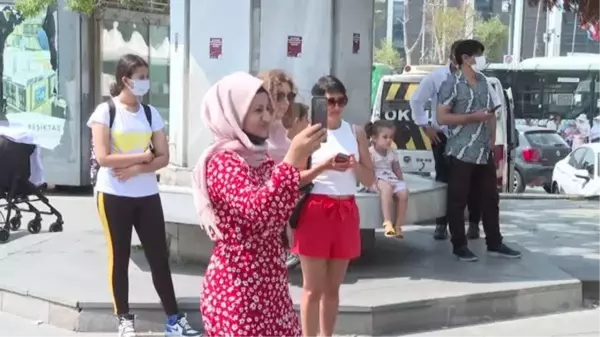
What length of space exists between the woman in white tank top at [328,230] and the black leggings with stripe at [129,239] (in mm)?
1110

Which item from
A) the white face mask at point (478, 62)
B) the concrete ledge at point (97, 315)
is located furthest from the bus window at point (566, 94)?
the concrete ledge at point (97, 315)

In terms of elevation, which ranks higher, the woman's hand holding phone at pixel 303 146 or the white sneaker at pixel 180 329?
the woman's hand holding phone at pixel 303 146

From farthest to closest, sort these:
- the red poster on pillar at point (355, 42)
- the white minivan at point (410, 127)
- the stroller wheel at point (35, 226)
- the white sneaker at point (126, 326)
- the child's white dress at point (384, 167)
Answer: the white minivan at point (410, 127) → the stroller wheel at point (35, 226) → the red poster on pillar at point (355, 42) → the child's white dress at point (384, 167) → the white sneaker at point (126, 326)

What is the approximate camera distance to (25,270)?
725 centimetres

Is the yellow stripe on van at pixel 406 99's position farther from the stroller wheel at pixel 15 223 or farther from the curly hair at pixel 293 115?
the curly hair at pixel 293 115

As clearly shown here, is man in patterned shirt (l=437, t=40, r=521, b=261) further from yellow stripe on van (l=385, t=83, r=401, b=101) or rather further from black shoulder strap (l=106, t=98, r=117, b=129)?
yellow stripe on van (l=385, t=83, r=401, b=101)

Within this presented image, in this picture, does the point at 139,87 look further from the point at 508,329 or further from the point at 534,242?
the point at 534,242

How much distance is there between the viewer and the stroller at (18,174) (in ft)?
29.8

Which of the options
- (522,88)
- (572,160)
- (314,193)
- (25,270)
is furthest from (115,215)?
(522,88)

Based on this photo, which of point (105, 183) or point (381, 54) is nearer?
point (105, 183)

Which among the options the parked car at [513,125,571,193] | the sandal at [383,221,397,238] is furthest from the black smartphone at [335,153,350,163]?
the parked car at [513,125,571,193]

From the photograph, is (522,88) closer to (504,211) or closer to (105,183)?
(504,211)

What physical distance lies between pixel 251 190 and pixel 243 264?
0.35 metres

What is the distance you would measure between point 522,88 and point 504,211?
16.6m
